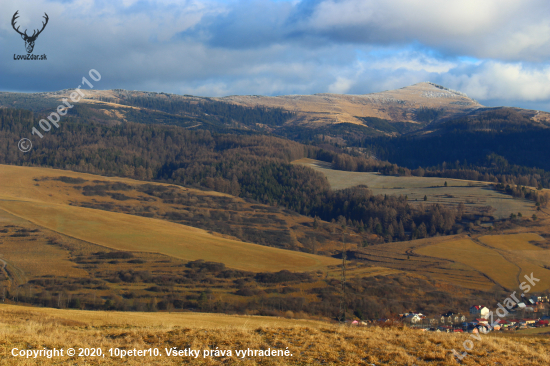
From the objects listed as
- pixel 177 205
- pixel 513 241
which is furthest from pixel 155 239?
pixel 513 241

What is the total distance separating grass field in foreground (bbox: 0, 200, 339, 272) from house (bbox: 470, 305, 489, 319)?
30271 mm

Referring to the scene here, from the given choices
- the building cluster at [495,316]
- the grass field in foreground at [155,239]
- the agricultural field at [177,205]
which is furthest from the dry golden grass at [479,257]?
the agricultural field at [177,205]

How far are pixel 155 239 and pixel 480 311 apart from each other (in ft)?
221

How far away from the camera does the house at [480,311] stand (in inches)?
2889

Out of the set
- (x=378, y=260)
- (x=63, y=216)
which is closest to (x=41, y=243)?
(x=63, y=216)

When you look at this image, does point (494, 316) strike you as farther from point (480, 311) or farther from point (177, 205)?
point (177, 205)

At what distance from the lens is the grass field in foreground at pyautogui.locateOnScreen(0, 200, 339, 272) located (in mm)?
94250

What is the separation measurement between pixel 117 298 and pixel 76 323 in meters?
40.4

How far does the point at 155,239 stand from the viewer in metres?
102

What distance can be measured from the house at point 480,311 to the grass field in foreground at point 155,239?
3027cm

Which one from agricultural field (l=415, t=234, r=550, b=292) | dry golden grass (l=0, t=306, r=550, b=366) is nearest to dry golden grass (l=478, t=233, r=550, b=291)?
agricultural field (l=415, t=234, r=550, b=292)

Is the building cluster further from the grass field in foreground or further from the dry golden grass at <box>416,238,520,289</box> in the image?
the grass field in foreground

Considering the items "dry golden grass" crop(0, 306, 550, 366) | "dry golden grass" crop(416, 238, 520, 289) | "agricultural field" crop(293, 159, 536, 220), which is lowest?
"dry golden grass" crop(416, 238, 520, 289)

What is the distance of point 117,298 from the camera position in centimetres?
6662
